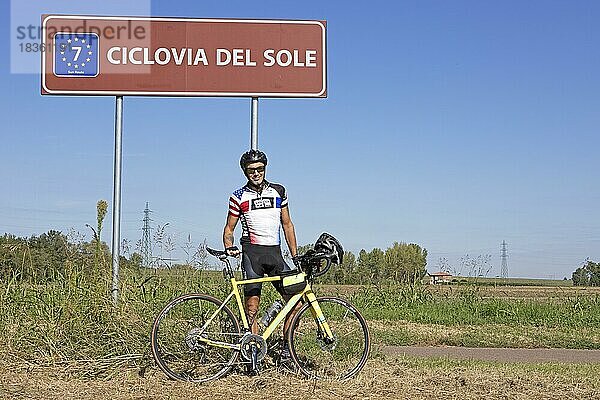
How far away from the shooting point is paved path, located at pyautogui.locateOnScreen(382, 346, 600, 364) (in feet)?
33.7

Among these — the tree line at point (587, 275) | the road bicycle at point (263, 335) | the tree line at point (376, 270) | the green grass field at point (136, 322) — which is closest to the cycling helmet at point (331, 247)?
the road bicycle at point (263, 335)

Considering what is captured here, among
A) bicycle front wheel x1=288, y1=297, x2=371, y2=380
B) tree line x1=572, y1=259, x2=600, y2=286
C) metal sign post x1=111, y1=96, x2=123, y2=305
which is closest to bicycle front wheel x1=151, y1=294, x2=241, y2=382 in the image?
bicycle front wheel x1=288, y1=297, x2=371, y2=380

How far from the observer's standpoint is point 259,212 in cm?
814

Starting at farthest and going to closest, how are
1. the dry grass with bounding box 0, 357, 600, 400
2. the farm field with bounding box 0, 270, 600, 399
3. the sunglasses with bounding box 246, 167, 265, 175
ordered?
the sunglasses with bounding box 246, 167, 265, 175 → the farm field with bounding box 0, 270, 600, 399 → the dry grass with bounding box 0, 357, 600, 400

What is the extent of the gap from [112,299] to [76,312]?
40 cm

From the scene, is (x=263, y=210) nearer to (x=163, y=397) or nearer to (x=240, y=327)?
(x=240, y=327)

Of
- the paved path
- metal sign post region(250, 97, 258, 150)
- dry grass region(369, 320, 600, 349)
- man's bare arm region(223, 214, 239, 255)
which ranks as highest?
metal sign post region(250, 97, 258, 150)

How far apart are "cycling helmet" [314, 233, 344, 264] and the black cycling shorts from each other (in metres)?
0.38

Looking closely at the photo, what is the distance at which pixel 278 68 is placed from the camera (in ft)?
33.3

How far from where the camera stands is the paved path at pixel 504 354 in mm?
10266

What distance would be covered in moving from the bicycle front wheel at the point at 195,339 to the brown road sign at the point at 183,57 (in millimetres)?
3070

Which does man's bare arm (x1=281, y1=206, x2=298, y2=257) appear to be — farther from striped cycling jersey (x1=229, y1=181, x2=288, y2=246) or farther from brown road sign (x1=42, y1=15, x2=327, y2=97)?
brown road sign (x1=42, y1=15, x2=327, y2=97)

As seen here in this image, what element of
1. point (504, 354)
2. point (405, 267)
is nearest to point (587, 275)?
point (405, 267)

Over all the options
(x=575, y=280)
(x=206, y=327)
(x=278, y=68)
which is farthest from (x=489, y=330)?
(x=575, y=280)
